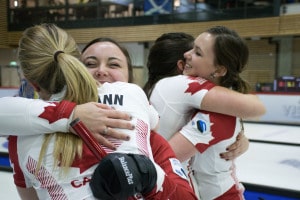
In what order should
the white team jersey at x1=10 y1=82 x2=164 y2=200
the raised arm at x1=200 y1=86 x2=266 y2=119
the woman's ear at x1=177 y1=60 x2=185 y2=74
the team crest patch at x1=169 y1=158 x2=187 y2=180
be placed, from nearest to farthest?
the white team jersey at x1=10 y1=82 x2=164 y2=200
the team crest patch at x1=169 y1=158 x2=187 y2=180
the raised arm at x1=200 y1=86 x2=266 y2=119
the woman's ear at x1=177 y1=60 x2=185 y2=74

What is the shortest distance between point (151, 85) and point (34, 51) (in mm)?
726

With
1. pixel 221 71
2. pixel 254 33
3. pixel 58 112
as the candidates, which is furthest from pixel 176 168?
pixel 254 33

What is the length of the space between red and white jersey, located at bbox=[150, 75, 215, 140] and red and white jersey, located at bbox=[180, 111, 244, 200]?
2.2 inches

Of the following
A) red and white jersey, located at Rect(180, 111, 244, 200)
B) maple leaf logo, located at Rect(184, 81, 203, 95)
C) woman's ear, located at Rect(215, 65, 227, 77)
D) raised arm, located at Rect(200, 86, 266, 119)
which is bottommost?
red and white jersey, located at Rect(180, 111, 244, 200)

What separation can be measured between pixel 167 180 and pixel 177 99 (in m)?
0.46

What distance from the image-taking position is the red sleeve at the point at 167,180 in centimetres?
82

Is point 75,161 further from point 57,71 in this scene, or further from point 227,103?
point 227,103

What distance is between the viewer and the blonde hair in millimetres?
774

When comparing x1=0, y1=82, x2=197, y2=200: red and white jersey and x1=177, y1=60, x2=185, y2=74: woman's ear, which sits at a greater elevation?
x1=177, y1=60, x2=185, y2=74: woman's ear

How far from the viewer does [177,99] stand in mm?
1242

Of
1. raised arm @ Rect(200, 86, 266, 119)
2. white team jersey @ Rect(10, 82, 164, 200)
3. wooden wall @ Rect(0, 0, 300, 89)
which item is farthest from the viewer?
wooden wall @ Rect(0, 0, 300, 89)

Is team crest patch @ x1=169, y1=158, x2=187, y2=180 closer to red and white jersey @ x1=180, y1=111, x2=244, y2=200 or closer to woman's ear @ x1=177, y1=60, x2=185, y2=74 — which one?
red and white jersey @ x1=180, y1=111, x2=244, y2=200

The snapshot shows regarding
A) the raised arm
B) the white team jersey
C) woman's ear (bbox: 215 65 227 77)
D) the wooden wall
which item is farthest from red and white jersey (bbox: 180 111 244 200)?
the wooden wall

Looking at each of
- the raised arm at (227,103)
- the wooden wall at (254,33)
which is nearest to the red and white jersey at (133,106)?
the raised arm at (227,103)
